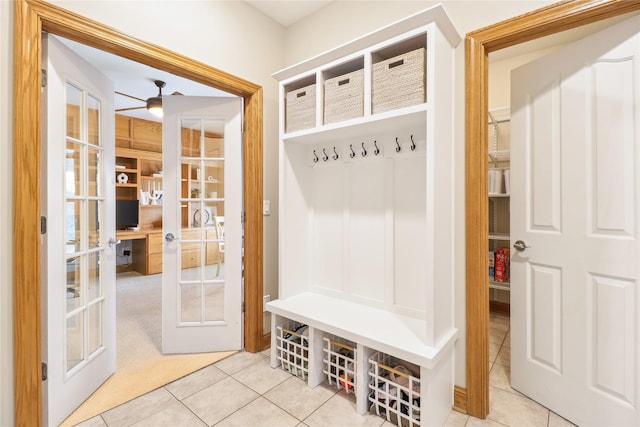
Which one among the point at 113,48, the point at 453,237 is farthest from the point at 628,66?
the point at 113,48

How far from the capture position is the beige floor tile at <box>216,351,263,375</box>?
2207 mm

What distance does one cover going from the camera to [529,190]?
1.84 meters

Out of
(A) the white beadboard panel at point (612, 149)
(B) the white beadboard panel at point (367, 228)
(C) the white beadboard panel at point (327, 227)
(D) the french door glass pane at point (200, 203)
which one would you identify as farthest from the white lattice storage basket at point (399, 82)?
(D) the french door glass pane at point (200, 203)

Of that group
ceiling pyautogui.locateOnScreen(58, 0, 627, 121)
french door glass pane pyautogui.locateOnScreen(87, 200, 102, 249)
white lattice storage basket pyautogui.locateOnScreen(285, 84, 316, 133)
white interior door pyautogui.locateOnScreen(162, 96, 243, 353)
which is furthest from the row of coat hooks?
french door glass pane pyautogui.locateOnScreen(87, 200, 102, 249)

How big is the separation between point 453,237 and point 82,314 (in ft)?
7.60

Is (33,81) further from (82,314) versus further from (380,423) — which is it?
(380,423)

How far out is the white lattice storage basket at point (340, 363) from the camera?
185 centimetres

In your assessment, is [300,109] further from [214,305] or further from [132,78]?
[132,78]

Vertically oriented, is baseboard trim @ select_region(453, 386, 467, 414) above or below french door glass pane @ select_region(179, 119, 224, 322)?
below

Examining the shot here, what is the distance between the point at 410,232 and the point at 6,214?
208cm

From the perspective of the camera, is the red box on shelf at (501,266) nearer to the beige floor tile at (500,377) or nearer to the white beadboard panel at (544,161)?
the beige floor tile at (500,377)


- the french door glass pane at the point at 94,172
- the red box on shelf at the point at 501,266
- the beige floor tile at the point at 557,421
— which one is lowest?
the beige floor tile at the point at 557,421

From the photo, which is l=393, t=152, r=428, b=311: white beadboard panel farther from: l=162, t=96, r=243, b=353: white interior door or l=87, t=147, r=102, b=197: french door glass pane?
l=87, t=147, r=102, b=197: french door glass pane

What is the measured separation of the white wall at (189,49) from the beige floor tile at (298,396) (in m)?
0.78
